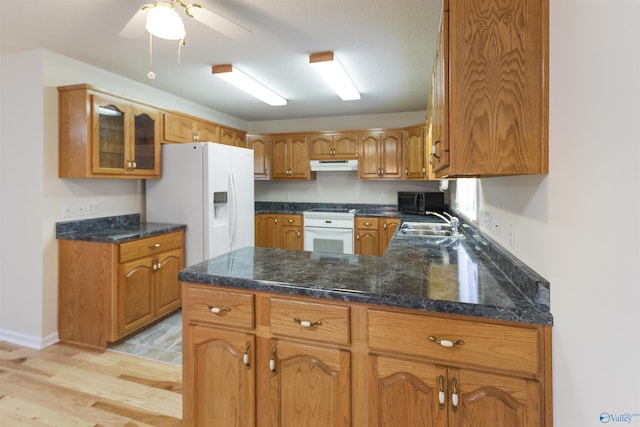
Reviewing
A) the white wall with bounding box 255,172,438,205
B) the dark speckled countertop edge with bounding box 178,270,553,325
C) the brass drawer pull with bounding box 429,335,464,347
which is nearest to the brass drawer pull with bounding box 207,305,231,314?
the dark speckled countertop edge with bounding box 178,270,553,325

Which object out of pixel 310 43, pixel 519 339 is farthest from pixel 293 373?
pixel 310 43

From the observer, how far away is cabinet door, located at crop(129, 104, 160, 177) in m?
3.03

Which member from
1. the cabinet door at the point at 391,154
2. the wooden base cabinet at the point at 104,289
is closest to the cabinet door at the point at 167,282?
the wooden base cabinet at the point at 104,289

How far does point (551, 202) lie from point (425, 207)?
3.24 meters

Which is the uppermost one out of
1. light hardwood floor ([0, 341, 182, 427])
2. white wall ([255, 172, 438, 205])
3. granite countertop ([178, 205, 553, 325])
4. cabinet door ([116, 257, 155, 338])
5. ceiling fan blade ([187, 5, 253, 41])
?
ceiling fan blade ([187, 5, 253, 41])

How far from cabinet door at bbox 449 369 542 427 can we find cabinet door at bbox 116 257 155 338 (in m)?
2.58

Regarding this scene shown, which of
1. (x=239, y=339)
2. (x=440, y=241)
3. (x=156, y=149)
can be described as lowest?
(x=239, y=339)

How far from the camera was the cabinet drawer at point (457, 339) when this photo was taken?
101 centimetres

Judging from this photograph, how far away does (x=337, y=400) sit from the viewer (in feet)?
3.92

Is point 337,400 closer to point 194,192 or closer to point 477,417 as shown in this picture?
point 477,417

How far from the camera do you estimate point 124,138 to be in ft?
9.60

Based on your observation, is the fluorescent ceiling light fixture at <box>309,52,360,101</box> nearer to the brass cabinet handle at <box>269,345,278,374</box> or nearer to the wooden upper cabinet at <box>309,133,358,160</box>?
the wooden upper cabinet at <box>309,133,358,160</box>

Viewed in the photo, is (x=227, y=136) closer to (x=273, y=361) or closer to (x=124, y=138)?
(x=124, y=138)

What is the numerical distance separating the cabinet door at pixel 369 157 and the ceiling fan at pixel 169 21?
9.88 ft
